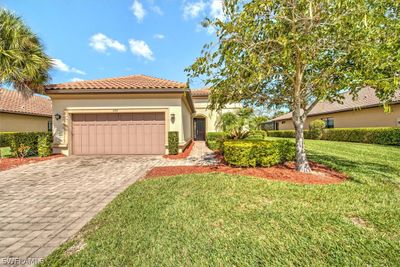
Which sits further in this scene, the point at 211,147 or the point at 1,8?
the point at 211,147

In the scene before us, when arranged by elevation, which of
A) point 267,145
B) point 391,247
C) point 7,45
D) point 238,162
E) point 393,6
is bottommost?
point 391,247

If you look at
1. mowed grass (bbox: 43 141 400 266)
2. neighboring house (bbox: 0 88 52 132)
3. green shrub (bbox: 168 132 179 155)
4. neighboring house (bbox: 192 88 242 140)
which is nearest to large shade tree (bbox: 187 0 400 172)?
mowed grass (bbox: 43 141 400 266)

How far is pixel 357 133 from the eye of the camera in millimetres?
16016

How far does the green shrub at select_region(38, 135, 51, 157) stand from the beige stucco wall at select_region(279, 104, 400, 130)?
23.6 metres

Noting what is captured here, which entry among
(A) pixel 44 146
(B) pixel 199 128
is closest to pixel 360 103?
(B) pixel 199 128

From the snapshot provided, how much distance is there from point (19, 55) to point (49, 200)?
8403 millimetres

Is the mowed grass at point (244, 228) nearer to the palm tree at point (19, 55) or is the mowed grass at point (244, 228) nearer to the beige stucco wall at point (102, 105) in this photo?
the beige stucco wall at point (102, 105)

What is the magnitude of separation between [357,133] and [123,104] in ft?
60.7

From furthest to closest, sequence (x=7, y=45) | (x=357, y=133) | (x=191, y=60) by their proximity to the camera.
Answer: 1. (x=357, y=133)
2. (x=7, y=45)
3. (x=191, y=60)

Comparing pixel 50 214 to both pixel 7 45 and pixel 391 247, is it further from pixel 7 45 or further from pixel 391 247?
pixel 7 45

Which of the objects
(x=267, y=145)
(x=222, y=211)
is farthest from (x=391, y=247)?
(x=267, y=145)

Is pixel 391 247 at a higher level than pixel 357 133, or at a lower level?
lower

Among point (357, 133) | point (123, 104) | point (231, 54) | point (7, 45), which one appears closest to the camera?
point (231, 54)

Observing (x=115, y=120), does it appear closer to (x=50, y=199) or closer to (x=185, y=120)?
(x=185, y=120)
